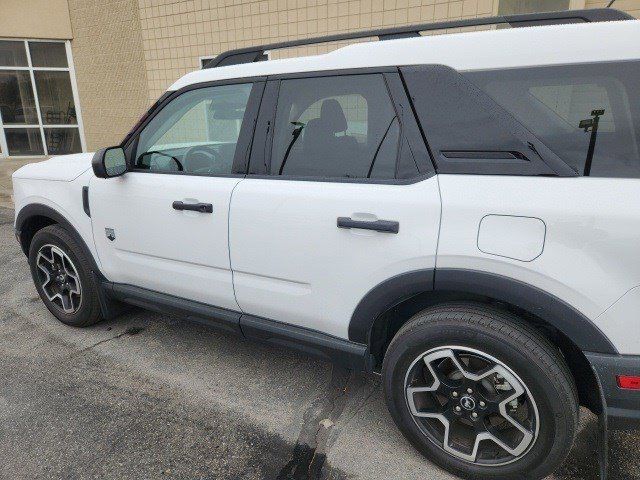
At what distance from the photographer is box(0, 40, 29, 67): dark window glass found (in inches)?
451

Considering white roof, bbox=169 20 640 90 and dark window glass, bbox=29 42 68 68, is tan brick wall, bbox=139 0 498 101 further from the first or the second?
white roof, bbox=169 20 640 90

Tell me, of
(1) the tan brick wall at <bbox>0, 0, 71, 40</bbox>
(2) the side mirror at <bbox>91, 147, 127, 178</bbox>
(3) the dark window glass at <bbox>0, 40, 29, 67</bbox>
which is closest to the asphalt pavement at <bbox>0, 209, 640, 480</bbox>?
(2) the side mirror at <bbox>91, 147, 127, 178</bbox>

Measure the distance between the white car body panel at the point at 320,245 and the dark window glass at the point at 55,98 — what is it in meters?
12.2

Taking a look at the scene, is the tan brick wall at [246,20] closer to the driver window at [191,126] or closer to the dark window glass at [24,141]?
the dark window glass at [24,141]

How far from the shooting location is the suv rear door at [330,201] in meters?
1.94

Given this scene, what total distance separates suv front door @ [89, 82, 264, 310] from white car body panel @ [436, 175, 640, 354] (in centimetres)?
130

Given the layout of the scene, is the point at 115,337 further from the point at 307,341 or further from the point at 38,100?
the point at 38,100

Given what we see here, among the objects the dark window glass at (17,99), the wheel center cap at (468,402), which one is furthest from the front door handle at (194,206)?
the dark window glass at (17,99)

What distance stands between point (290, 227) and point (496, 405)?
48.2 inches

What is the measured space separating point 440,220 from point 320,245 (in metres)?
0.59

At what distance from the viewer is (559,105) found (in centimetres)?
174

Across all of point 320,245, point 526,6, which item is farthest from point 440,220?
point 526,6

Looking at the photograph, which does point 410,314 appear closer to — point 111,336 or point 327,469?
point 327,469

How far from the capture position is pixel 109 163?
2.73m
